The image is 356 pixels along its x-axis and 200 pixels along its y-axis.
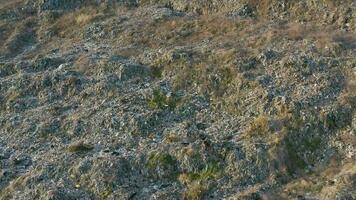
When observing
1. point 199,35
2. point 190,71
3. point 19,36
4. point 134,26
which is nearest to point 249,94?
point 190,71

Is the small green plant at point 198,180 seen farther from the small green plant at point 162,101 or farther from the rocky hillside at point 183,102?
the small green plant at point 162,101

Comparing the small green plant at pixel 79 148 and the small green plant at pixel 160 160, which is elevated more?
the small green plant at pixel 79 148

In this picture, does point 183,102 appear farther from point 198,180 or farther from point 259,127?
point 198,180

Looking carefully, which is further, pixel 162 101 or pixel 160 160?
pixel 162 101

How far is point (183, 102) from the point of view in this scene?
136 ft

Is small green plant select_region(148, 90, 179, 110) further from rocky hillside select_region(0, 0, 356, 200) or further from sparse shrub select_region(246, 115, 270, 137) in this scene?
sparse shrub select_region(246, 115, 270, 137)

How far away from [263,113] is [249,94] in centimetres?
258

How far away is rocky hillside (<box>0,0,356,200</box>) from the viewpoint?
35062 mm

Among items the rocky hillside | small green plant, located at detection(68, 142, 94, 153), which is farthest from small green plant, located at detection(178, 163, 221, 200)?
small green plant, located at detection(68, 142, 94, 153)

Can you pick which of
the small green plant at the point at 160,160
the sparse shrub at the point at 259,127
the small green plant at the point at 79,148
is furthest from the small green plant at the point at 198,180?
the small green plant at the point at 79,148

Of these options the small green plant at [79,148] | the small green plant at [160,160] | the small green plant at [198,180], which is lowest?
the small green plant at [198,180]

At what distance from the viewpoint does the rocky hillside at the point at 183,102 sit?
1380 inches

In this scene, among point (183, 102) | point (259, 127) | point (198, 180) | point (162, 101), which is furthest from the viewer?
point (162, 101)

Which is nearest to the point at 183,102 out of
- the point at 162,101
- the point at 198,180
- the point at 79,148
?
the point at 162,101
